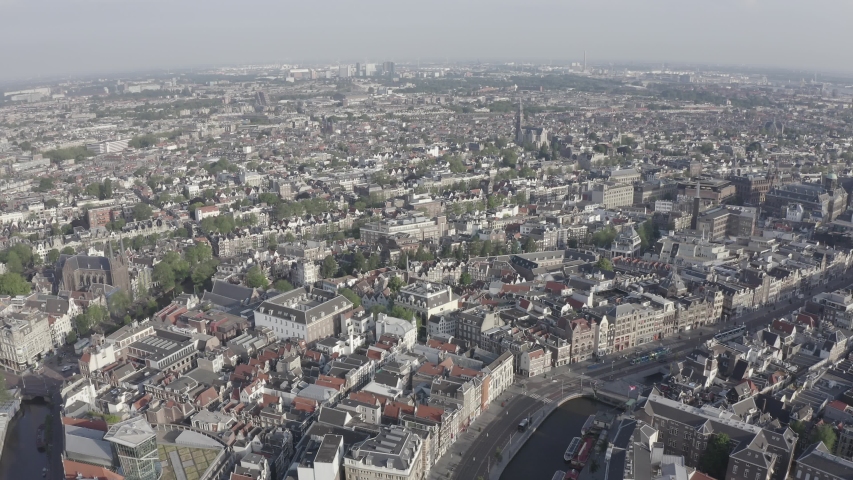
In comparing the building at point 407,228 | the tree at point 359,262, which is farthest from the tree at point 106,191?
the tree at point 359,262

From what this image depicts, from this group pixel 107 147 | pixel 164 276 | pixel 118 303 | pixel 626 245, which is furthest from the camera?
pixel 107 147

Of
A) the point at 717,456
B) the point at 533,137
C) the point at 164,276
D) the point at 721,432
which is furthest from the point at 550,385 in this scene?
the point at 533,137

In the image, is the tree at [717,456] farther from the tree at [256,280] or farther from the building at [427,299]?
the tree at [256,280]

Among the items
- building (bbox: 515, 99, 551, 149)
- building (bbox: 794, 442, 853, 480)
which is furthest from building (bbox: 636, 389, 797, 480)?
building (bbox: 515, 99, 551, 149)

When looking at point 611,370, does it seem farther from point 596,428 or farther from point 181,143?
point 181,143

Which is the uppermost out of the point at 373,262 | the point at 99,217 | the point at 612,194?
the point at 612,194

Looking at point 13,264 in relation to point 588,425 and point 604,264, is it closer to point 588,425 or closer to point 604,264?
point 604,264

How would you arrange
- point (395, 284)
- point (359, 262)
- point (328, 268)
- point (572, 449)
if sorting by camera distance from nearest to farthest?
point (572, 449) → point (395, 284) → point (328, 268) → point (359, 262)

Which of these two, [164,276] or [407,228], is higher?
[407,228]
